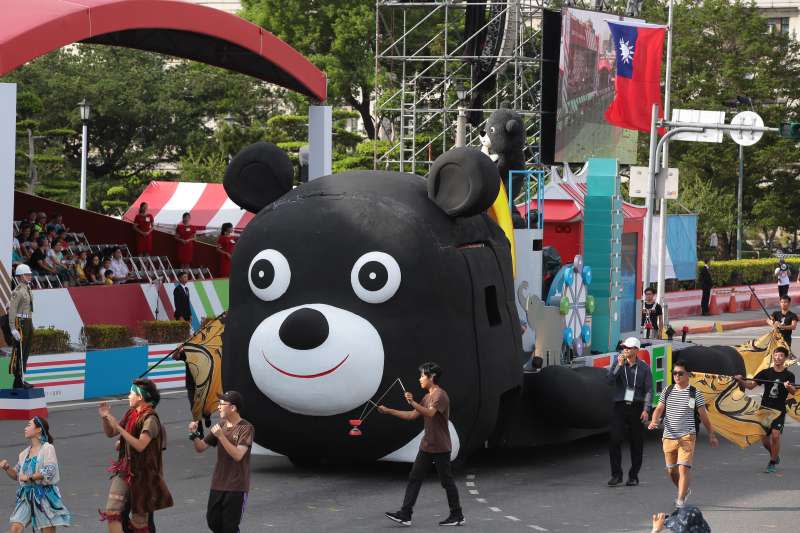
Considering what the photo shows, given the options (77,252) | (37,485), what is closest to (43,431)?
(37,485)

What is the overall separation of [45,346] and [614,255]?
31.0ft

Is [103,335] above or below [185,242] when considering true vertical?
below

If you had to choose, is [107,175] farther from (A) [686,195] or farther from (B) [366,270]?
(B) [366,270]

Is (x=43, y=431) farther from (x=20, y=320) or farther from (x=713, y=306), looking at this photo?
(x=713, y=306)

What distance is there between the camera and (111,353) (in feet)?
79.2

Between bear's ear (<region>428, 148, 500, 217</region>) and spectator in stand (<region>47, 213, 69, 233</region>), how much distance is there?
1504 cm

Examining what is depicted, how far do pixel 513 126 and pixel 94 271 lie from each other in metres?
11.3

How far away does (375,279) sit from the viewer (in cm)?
1499

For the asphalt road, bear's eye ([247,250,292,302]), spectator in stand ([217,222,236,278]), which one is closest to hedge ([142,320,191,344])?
spectator in stand ([217,222,236,278])

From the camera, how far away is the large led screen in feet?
135

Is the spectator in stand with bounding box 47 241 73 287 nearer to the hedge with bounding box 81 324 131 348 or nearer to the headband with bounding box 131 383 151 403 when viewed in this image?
the hedge with bounding box 81 324 131 348

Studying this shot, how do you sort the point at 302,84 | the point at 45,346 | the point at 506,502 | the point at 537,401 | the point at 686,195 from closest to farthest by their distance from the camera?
the point at 506,502
the point at 537,401
the point at 45,346
the point at 302,84
the point at 686,195

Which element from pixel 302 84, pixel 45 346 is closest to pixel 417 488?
pixel 45 346

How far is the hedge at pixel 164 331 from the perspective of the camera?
26.2m
